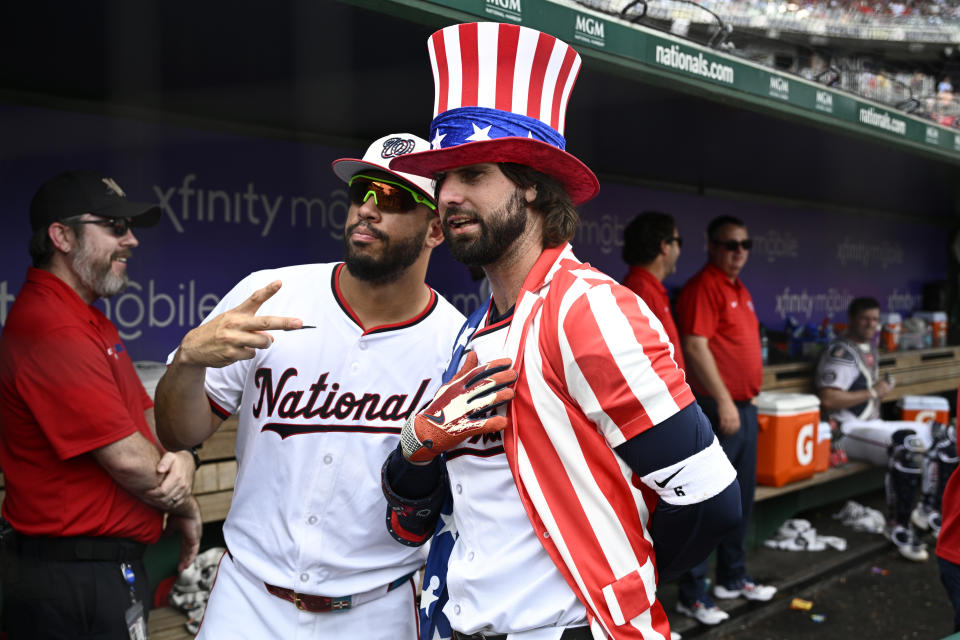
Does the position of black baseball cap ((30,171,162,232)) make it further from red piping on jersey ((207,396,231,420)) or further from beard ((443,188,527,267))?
beard ((443,188,527,267))

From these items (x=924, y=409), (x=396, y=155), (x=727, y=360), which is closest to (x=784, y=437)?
(x=727, y=360)

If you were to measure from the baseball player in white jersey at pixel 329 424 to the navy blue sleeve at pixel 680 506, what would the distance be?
2.57 ft

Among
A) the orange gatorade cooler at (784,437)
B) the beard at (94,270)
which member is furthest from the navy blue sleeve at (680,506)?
the orange gatorade cooler at (784,437)

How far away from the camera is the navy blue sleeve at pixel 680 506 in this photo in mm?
1535

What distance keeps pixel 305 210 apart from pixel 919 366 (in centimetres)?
643

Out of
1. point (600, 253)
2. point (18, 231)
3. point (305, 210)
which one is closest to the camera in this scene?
point (18, 231)

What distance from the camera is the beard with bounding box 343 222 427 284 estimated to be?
2205 millimetres

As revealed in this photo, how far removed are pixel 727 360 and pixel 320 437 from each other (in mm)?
3407

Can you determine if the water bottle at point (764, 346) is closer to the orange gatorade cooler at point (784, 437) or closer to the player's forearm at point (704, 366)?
the orange gatorade cooler at point (784, 437)

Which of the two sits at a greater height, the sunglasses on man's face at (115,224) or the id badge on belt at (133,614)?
the sunglasses on man's face at (115,224)

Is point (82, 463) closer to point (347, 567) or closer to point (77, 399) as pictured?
point (77, 399)

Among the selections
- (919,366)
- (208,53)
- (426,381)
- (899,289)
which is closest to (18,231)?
(208,53)

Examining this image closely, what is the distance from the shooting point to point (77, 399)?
96.0 inches

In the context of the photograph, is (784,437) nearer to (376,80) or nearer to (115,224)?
(376,80)
